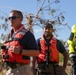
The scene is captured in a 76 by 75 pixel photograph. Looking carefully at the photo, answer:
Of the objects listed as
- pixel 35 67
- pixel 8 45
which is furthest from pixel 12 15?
pixel 35 67

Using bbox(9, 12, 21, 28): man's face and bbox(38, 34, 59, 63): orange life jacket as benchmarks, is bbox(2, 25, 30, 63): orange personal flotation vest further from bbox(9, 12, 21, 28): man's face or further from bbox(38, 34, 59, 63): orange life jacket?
bbox(38, 34, 59, 63): orange life jacket

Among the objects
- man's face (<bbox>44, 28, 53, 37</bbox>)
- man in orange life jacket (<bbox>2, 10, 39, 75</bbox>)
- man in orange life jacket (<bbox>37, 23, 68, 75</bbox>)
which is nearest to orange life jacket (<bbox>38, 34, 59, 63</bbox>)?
man in orange life jacket (<bbox>37, 23, 68, 75</bbox>)

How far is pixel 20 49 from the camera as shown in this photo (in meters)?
5.70

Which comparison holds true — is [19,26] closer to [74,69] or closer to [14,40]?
[14,40]

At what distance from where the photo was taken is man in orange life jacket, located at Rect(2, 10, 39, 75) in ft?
19.0

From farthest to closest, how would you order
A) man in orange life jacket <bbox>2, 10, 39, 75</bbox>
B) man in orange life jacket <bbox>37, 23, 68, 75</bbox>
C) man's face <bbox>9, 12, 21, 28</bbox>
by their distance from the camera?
man in orange life jacket <bbox>37, 23, 68, 75</bbox> < man's face <bbox>9, 12, 21, 28</bbox> < man in orange life jacket <bbox>2, 10, 39, 75</bbox>

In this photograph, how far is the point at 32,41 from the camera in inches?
229

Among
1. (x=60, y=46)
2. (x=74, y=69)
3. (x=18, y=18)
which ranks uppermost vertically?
(x=18, y=18)

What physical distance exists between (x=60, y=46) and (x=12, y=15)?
8.67 ft

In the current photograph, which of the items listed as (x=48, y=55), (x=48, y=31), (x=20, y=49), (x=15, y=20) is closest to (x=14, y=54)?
(x=20, y=49)

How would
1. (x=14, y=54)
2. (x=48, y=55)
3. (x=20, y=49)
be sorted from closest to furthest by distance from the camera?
1. (x=20, y=49)
2. (x=14, y=54)
3. (x=48, y=55)

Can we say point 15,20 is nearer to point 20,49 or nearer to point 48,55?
point 20,49

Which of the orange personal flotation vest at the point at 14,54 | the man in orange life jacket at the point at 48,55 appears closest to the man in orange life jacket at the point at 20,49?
the orange personal flotation vest at the point at 14,54

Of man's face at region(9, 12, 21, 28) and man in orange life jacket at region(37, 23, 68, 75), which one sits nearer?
man's face at region(9, 12, 21, 28)
